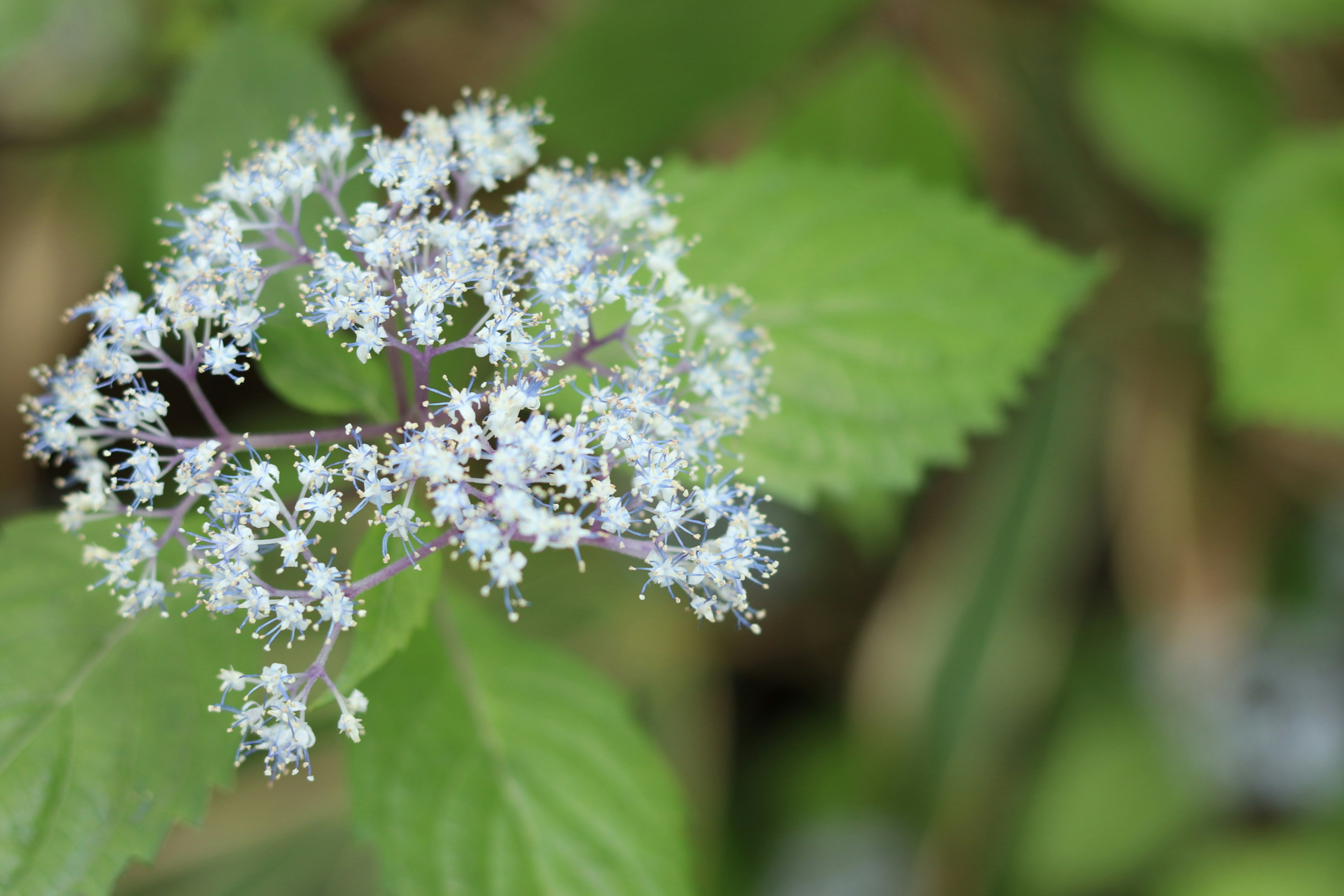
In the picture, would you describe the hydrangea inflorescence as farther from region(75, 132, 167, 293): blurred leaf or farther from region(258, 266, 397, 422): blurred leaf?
region(75, 132, 167, 293): blurred leaf

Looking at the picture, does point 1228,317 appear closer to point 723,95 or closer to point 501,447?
point 723,95

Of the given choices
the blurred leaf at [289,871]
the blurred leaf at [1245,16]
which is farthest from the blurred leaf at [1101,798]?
the blurred leaf at [289,871]

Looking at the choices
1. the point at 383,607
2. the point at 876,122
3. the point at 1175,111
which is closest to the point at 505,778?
the point at 383,607

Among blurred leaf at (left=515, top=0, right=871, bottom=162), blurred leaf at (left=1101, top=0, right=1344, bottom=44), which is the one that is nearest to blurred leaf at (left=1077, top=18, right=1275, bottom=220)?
blurred leaf at (left=1101, top=0, right=1344, bottom=44)

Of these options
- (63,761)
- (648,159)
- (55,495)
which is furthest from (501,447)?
(55,495)

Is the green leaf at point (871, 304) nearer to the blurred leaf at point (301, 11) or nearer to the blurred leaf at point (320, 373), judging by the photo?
the blurred leaf at point (320, 373)

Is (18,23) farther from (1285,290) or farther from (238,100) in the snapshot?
(1285,290)
